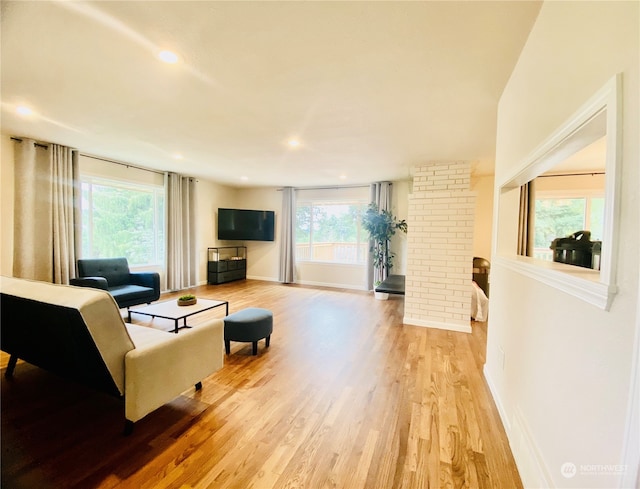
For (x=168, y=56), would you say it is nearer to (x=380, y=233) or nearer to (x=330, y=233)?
(x=380, y=233)

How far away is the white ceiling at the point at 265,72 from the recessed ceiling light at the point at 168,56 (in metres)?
0.04

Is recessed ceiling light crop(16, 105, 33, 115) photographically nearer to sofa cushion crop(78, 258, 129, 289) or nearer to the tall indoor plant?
sofa cushion crop(78, 258, 129, 289)

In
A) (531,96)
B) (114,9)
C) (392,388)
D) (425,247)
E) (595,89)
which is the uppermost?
(114,9)

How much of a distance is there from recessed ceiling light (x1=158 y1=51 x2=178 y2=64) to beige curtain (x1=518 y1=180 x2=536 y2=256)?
192 inches

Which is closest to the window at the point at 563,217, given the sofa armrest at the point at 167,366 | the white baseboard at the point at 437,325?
the white baseboard at the point at 437,325

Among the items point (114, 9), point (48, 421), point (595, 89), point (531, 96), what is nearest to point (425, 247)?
point (531, 96)

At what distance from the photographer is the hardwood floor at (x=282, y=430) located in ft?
4.41

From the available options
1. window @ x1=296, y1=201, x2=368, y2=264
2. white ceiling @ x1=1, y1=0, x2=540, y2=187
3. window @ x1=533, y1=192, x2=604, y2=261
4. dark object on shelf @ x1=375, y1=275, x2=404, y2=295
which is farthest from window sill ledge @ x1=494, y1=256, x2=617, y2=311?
window @ x1=296, y1=201, x2=368, y2=264

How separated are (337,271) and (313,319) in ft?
8.52

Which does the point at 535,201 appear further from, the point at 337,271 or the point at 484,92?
the point at 337,271

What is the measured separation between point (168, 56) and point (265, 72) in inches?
24.1

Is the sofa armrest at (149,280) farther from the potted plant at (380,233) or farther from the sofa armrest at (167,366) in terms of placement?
the potted plant at (380,233)

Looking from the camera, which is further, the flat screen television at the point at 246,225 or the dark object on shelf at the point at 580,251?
the flat screen television at the point at 246,225

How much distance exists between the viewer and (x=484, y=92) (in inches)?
81.6
